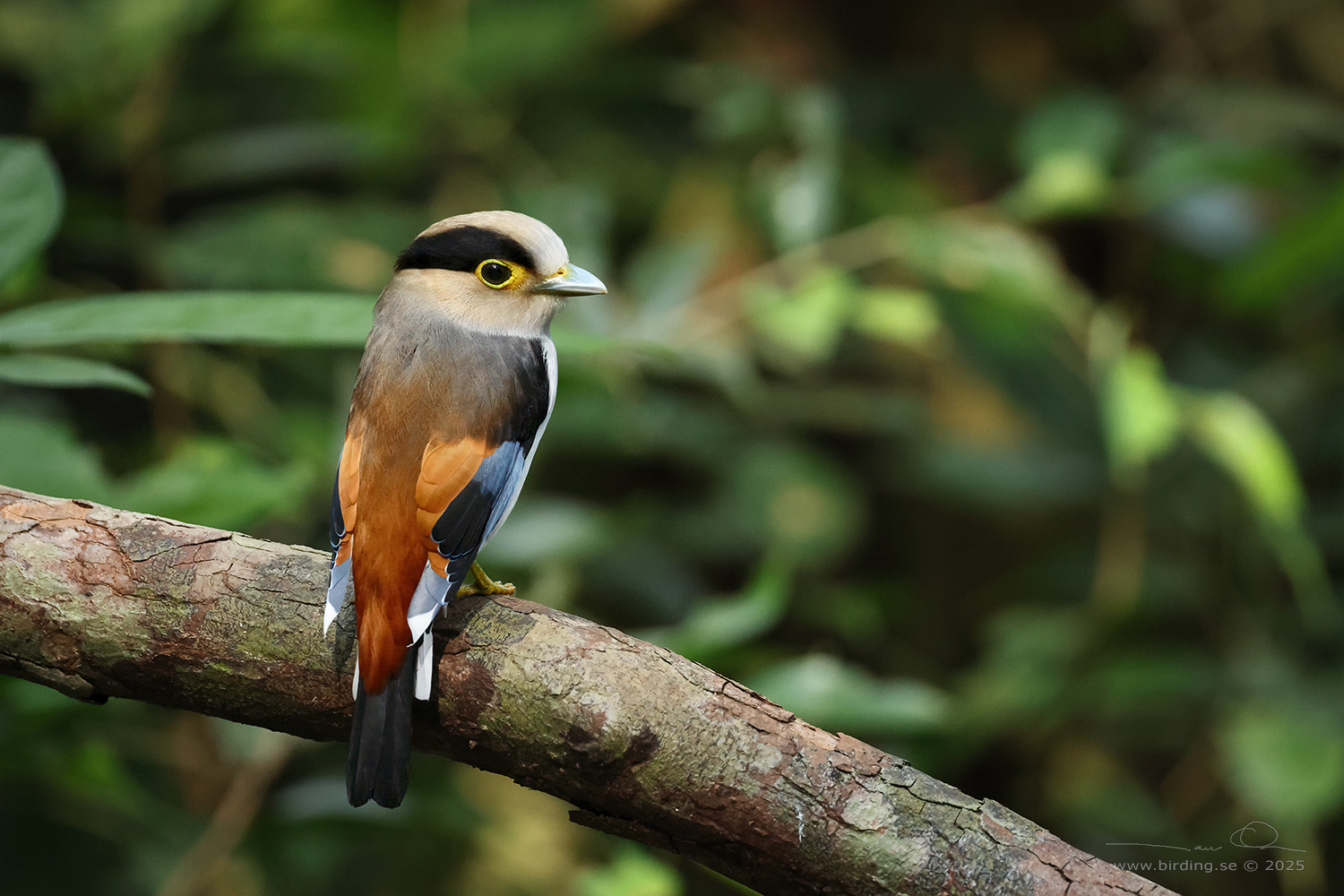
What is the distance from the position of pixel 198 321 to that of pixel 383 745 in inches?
25.6

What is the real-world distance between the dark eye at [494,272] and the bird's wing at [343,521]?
43cm

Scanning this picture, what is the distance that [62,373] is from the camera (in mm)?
1631

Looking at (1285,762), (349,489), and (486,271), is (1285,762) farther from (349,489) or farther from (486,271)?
(349,489)

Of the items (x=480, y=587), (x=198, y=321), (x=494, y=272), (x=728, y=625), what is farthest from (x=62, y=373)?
(x=728, y=625)

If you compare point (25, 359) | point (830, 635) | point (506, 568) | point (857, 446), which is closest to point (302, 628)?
point (25, 359)

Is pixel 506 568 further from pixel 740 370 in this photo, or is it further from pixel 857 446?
pixel 857 446

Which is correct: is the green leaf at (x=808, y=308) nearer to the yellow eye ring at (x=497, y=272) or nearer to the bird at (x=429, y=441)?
the bird at (x=429, y=441)

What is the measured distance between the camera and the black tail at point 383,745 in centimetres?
151

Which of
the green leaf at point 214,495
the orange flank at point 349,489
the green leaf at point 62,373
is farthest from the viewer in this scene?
the green leaf at point 214,495

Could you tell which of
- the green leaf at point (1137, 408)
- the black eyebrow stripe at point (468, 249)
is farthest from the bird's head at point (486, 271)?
the green leaf at point (1137, 408)

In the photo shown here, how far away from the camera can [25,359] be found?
5.57ft

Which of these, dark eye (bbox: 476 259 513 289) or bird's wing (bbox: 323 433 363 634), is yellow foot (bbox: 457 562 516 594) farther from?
dark eye (bbox: 476 259 513 289)

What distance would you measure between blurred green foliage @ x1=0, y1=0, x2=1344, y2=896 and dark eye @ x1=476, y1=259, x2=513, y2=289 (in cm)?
88

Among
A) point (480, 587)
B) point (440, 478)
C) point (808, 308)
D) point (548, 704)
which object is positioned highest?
point (808, 308)
